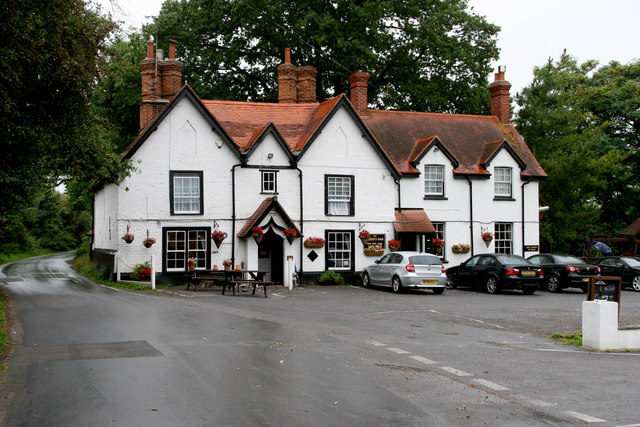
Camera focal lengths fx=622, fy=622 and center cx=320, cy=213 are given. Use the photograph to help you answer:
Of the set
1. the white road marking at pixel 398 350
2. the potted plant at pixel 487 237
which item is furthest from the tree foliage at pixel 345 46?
the white road marking at pixel 398 350

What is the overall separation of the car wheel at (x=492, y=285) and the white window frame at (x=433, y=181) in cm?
687

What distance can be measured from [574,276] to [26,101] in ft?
69.7

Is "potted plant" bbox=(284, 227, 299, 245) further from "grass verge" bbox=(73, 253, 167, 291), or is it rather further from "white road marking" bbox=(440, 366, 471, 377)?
"white road marking" bbox=(440, 366, 471, 377)

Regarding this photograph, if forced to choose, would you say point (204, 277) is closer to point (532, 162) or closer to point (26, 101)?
point (26, 101)

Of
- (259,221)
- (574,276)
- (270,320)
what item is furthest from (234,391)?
(574,276)

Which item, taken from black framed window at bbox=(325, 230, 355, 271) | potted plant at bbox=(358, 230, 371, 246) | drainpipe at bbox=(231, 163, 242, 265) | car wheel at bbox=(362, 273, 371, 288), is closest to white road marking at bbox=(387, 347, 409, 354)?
car wheel at bbox=(362, 273, 371, 288)

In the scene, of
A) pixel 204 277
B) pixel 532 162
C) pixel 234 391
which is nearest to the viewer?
pixel 234 391

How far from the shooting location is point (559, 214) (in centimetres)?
3447

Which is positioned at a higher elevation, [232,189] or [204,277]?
[232,189]

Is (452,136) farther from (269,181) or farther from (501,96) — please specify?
(269,181)

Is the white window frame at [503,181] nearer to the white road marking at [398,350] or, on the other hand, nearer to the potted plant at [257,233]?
the potted plant at [257,233]

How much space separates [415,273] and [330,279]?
523 centimetres

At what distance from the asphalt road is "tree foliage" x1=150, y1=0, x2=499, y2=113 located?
24.1 meters

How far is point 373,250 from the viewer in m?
28.9
